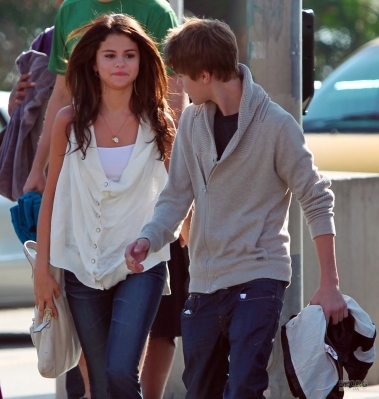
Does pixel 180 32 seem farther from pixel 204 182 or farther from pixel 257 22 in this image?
pixel 257 22

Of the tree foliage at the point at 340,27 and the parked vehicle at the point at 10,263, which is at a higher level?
the parked vehicle at the point at 10,263

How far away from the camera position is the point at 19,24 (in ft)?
119

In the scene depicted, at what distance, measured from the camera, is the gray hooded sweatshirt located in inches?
156

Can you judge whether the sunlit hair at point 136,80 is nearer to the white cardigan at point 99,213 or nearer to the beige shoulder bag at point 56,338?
the white cardigan at point 99,213

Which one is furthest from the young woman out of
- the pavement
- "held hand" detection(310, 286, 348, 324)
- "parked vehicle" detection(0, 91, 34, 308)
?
"parked vehicle" detection(0, 91, 34, 308)

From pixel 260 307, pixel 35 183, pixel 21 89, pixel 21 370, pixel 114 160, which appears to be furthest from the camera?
pixel 21 370

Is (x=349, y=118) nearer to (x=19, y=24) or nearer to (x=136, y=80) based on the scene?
(x=136, y=80)

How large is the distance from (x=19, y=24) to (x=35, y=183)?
32.2 metres

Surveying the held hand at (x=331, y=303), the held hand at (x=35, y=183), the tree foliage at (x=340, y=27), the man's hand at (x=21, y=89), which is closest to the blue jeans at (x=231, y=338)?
the held hand at (x=331, y=303)

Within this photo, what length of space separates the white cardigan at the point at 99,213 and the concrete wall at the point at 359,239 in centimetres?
188

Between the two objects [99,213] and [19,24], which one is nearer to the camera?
[99,213]

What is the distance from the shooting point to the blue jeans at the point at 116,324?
13.9 feet

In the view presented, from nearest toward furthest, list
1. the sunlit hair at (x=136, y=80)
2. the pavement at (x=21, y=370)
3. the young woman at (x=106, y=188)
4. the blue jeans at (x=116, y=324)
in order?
the blue jeans at (x=116, y=324) < the young woman at (x=106, y=188) < the sunlit hair at (x=136, y=80) < the pavement at (x=21, y=370)

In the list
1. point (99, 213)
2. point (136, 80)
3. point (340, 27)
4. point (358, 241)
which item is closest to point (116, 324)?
point (99, 213)
